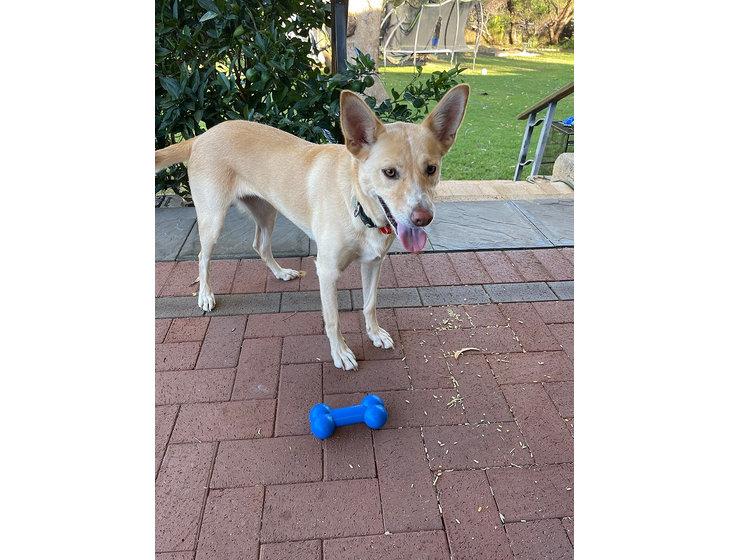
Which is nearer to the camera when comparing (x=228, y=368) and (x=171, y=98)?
(x=228, y=368)

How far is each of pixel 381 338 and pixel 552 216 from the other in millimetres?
2650

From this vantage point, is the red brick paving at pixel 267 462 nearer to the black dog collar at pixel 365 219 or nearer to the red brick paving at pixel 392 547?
the red brick paving at pixel 392 547

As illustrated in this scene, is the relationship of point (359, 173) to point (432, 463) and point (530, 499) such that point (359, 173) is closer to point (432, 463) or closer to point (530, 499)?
point (432, 463)

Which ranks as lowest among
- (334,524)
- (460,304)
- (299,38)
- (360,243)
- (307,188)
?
(334,524)

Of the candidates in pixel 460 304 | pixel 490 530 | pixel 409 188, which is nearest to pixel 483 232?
pixel 460 304

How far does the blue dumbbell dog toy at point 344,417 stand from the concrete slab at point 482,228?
6.86ft

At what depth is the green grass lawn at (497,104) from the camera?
776cm

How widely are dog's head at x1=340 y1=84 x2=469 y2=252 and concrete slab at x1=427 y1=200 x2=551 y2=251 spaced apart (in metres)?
1.90

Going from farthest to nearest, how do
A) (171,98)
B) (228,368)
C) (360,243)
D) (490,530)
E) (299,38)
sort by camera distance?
(299,38), (171,98), (228,368), (360,243), (490,530)

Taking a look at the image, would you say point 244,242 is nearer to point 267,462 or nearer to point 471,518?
point 267,462

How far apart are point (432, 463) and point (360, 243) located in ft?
3.69

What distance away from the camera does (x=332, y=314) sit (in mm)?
2822

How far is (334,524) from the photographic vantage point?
1976 mm

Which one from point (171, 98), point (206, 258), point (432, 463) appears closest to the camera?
point (432, 463)
